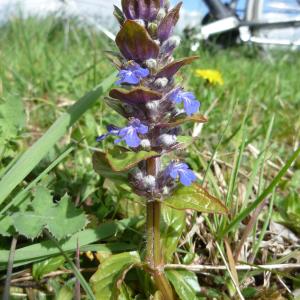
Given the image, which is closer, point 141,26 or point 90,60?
point 141,26

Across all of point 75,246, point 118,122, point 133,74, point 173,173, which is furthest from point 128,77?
point 118,122

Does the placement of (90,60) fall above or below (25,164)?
above

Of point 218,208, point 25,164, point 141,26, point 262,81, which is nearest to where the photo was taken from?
point 141,26

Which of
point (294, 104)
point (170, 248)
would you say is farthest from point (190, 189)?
point (294, 104)

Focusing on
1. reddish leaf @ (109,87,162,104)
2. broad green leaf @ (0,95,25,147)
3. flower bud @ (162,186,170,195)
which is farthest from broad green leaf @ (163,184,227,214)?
broad green leaf @ (0,95,25,147)

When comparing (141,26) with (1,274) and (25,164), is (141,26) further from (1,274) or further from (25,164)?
(1,274)

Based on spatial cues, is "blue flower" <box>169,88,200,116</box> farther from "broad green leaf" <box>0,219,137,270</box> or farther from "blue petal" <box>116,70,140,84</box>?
"broad green leaf" <box>0,219,137,270</box>

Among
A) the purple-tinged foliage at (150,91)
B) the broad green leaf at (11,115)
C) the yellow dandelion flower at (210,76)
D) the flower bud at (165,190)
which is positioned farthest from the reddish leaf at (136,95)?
the yellow dandelion flower at (210,76)
